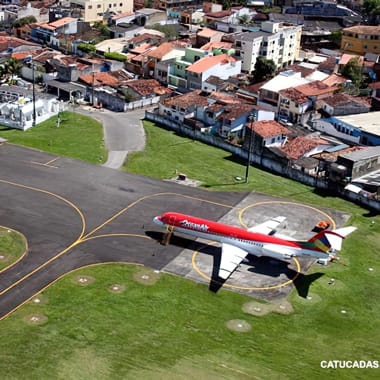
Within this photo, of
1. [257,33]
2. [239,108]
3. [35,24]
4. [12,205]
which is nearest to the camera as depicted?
[12,205]

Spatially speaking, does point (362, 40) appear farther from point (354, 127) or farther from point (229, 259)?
point (229, 259)

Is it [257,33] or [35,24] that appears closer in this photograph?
[257,33]

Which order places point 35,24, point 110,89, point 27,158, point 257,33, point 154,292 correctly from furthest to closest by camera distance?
point 35,24 < point 257,33 < point 110,89 < point 27,158 < point 154,292

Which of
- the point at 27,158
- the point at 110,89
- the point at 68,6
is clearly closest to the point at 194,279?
the point at 27,158

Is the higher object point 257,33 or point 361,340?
point 257,33

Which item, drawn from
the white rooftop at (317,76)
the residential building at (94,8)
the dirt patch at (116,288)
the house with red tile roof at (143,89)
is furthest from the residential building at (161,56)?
the dirt patch at (116,288)

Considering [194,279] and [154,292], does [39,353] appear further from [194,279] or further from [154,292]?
[194,279]

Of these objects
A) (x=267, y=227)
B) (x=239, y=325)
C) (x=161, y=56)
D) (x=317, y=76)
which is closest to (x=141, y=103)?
(x=161, y=56)
